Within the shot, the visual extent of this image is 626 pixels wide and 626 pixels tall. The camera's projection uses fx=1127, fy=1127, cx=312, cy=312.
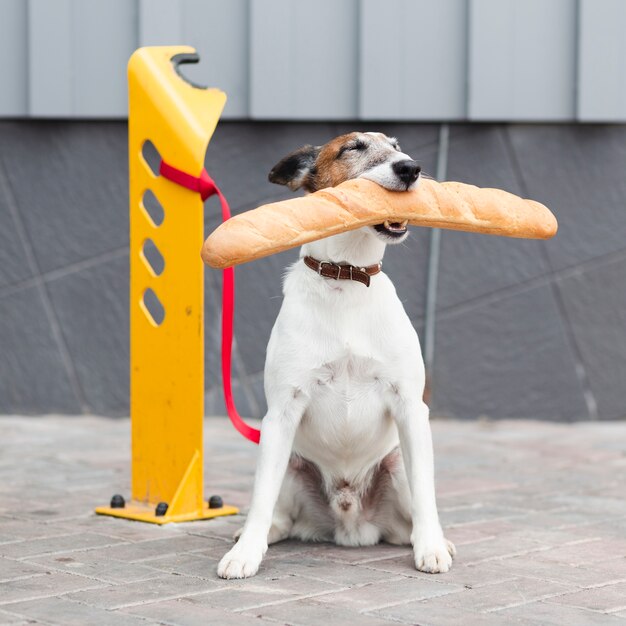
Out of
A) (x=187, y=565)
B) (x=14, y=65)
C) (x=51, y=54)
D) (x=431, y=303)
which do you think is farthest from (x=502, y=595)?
(x=14, y=65)

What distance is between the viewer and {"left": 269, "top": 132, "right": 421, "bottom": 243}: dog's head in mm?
3605

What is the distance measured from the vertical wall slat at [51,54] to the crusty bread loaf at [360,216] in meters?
3.59

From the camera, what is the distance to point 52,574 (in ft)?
11.3

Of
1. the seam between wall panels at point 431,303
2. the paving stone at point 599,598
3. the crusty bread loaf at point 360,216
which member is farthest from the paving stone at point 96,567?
the seam between wall panels at point 431,303

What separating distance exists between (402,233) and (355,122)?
10.5 feet

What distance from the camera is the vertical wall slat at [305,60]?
261 inches

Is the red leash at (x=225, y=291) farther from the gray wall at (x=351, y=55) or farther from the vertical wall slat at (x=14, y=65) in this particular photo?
the vertical wall slat at (x=14, y=65)

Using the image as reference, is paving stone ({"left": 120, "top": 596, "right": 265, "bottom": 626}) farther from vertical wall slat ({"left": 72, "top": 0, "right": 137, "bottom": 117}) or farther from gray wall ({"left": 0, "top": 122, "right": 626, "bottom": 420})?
vertical wall slat ({"left": 72, "top": 0, "right": 137, "bottom": 117})

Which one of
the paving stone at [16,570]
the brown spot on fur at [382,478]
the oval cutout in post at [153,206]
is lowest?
the paving stone at [16,570]

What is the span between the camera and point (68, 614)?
9.77 ft

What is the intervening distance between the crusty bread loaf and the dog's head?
51 millimetres

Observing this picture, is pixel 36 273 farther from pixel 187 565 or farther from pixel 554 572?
pixel 554 572

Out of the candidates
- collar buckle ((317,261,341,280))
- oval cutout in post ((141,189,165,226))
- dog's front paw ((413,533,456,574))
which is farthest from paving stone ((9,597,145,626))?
oval cutout in post ((141,189,165,226))

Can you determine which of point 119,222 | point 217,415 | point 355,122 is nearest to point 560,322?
point 355,122
